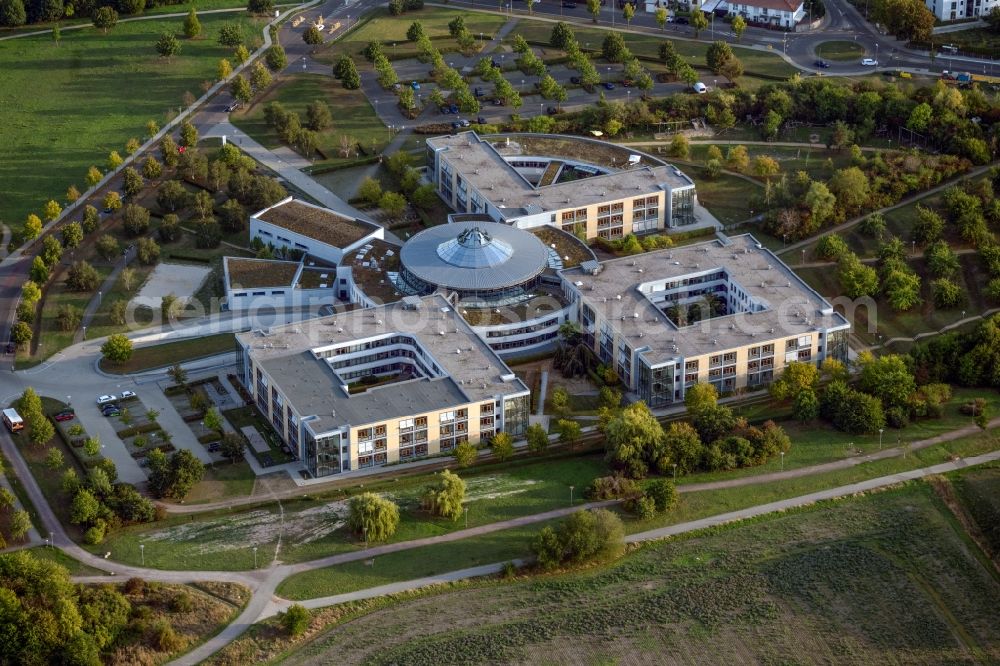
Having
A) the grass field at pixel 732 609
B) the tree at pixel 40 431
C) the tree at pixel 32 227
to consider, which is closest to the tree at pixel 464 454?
the grass field at pixel 732 609

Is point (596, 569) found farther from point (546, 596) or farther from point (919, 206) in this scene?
point (919, 206)

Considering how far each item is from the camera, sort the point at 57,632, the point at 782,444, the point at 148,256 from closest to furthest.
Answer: the point at 57,632
the point at 782,444
the point at 148,256

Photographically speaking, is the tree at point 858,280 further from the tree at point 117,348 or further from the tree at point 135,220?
the tree at point 135,220

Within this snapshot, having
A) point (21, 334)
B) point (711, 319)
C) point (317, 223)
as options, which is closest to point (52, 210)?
point (21, 334)

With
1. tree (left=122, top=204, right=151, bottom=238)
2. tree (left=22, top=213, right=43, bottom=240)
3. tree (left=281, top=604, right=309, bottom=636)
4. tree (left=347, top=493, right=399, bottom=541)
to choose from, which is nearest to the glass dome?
tree (left=122, top=204, right=151, bottom=238)

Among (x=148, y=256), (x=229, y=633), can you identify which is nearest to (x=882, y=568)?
(x=229, y=633)

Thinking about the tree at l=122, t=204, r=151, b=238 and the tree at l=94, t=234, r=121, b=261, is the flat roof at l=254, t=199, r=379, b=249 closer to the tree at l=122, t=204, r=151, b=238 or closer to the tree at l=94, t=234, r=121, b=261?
the tree at l=122, t=204, r=151, b=238

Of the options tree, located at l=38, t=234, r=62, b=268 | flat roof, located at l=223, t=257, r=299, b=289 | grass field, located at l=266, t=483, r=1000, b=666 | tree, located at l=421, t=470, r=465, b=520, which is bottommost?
grass field, located at l=266, t=483, r=1000, b=666
